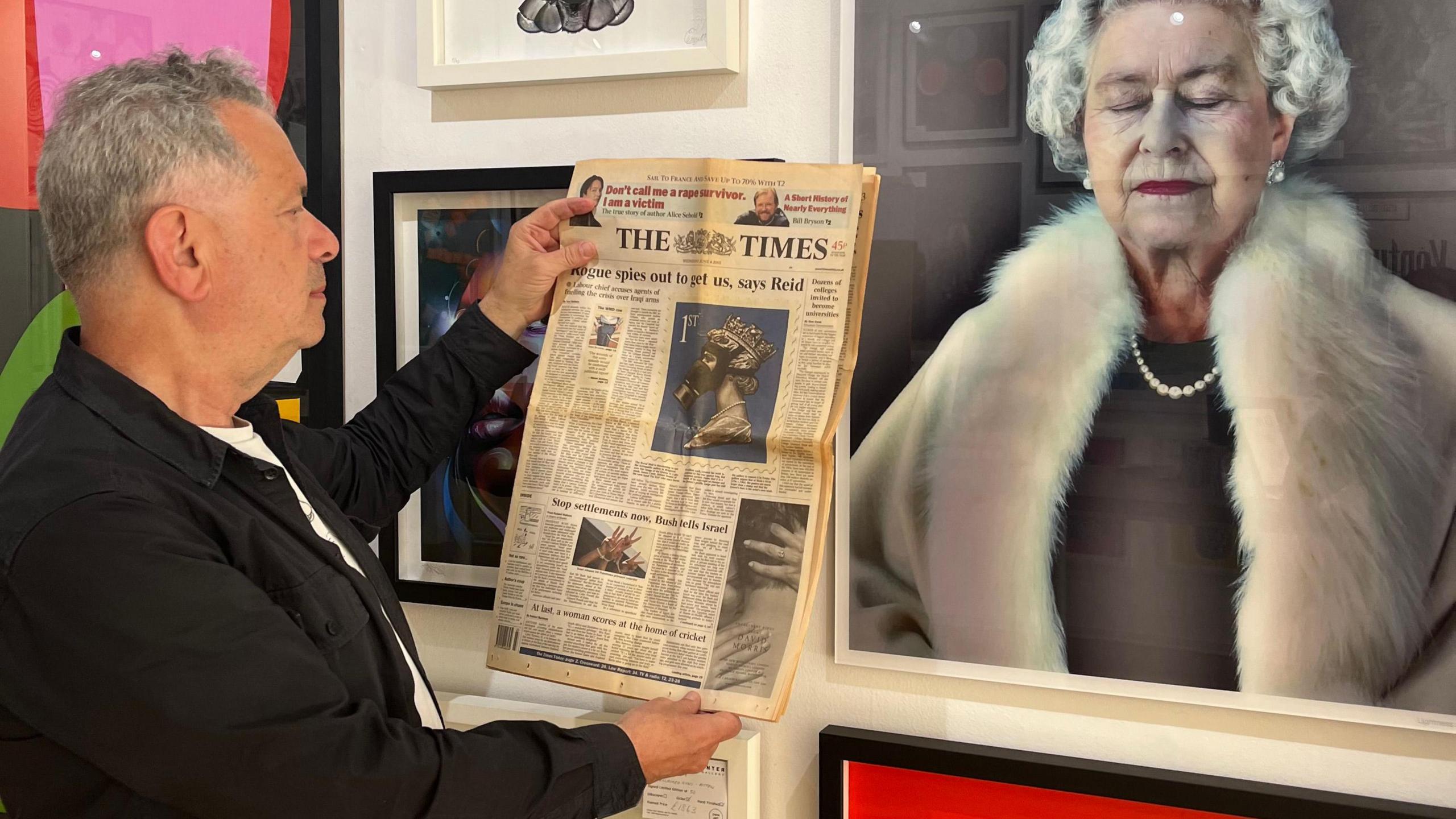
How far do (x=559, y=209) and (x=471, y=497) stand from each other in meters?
0.37

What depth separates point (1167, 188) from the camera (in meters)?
0.99

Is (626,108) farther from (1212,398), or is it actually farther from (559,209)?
(1212,398)

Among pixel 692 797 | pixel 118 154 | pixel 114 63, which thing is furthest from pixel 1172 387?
pixel 114 63

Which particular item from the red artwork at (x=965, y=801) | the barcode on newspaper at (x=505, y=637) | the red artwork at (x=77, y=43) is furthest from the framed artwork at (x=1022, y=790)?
the red artwork at (x=77, y=43)

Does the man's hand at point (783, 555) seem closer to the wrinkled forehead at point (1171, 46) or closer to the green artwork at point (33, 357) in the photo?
the wrinkled forehead at point (1171, 46)

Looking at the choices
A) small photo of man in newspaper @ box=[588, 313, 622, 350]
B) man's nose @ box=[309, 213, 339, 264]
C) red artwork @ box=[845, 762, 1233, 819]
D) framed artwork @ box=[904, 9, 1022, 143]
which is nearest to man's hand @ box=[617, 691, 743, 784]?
red artwork @ box=[845, 762, 1233, 819]

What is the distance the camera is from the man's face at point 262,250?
2.81 feet

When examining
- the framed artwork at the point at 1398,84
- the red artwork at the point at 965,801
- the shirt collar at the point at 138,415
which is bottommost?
the red artwork at the point at 965,801

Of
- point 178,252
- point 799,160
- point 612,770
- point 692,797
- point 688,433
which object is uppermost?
point 799,160

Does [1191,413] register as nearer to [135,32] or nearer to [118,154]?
[118,154]

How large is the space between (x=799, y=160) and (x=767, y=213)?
0.16 m

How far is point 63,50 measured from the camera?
143 centimetres

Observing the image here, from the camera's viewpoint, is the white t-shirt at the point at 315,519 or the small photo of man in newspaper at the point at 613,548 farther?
the small photo of man in newspaper at the point at 613,548

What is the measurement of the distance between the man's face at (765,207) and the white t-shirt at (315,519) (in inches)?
17.8
